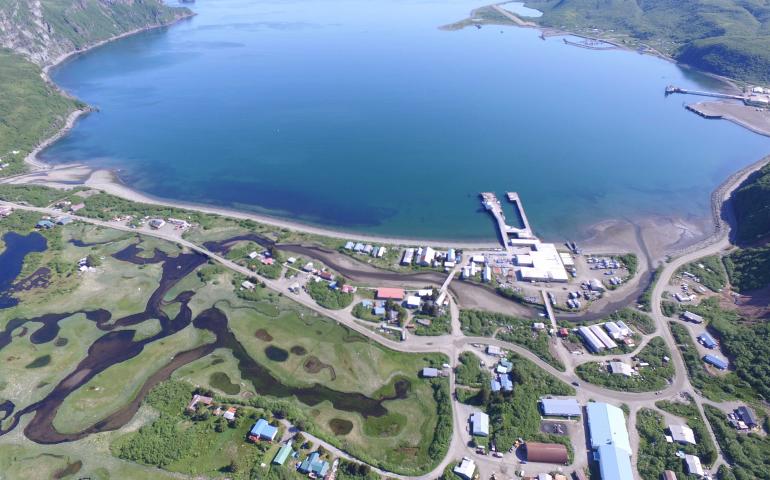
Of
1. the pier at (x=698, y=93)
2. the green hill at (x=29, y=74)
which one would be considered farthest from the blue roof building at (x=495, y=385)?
the pier at (x=698, y=93)

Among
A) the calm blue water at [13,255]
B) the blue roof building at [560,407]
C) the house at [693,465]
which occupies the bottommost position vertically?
the house at [693,465]

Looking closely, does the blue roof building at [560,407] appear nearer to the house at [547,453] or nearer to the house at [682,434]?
the house at [547,453]

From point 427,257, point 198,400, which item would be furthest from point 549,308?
point 198,400

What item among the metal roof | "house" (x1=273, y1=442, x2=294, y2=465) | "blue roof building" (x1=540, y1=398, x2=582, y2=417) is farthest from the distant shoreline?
"house" (x1=273, y1=442, x2=294, y2=465)

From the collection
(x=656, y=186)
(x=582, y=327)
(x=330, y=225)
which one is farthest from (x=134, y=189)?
(x=656, y=186)

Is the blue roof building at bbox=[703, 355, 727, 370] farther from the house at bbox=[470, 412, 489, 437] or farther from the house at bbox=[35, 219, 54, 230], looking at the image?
the house at bbox=[35, 219, 54, 230]

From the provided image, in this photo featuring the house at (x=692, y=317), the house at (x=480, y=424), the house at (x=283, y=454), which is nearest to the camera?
the house at (x=283, y=454)
